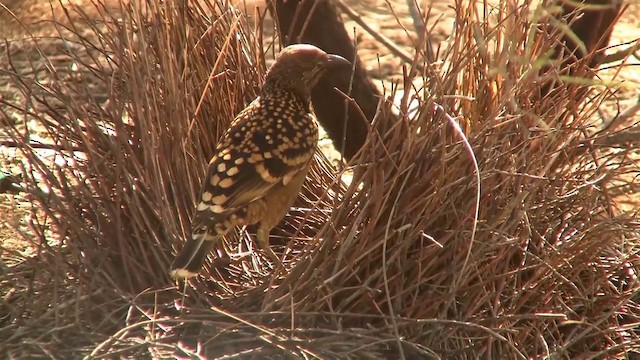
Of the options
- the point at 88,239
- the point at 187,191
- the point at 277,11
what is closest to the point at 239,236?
the point at 187,191

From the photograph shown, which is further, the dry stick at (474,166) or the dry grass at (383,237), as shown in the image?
the dry grass at (383,237)

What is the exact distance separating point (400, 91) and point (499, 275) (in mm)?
2061

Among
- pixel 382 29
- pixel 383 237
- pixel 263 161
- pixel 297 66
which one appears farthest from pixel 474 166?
pixel 382 29

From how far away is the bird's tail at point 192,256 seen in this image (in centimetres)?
229

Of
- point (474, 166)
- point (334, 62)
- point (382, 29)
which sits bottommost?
point (382, 29)

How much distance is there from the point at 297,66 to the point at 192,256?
67 cm

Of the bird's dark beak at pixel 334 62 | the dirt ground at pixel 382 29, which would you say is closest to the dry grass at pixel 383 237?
the bird's dark beak at pixel 334 62

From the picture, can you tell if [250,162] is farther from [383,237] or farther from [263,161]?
[383,237]

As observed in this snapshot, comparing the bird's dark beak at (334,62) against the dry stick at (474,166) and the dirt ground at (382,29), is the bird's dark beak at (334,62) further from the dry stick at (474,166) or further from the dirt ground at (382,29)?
the dirt ground at (382,29)

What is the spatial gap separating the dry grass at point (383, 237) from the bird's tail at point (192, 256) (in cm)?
10

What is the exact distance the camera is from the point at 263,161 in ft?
8.14

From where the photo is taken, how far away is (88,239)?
2.46 m

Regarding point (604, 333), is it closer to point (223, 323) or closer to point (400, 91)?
point (223, 323)

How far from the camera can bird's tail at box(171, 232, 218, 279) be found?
2295 millimetres
